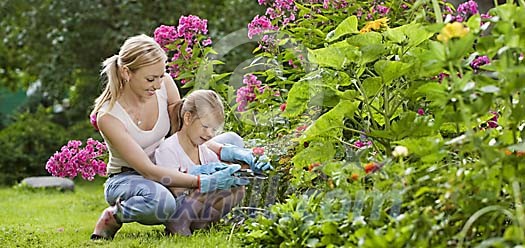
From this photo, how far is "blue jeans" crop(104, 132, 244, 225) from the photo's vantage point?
3.36 meters

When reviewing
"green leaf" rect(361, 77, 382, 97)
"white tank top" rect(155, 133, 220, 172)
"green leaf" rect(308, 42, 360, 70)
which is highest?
"green leaf" rect(308, 42, 360, 70)

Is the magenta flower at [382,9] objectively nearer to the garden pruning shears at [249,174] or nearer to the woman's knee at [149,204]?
the garden pruning shears at [249,174]

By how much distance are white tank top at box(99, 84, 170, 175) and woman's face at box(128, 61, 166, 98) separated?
119 millimetres

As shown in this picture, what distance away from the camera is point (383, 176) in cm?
229

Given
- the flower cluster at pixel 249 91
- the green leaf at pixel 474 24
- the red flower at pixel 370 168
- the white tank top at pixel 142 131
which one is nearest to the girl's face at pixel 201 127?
the white tank top at pixel 142 131

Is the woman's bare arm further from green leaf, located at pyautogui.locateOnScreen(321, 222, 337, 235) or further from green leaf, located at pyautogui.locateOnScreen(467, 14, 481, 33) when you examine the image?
green leaf, located at pyautogui.locateOnScreen(467, 14, 481, 33)

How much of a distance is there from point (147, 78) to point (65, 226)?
4.09 ft

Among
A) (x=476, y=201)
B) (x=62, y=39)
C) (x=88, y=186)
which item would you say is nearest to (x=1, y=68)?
(x=62, y=39)

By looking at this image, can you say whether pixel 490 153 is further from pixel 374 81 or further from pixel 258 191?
pixel 258 191

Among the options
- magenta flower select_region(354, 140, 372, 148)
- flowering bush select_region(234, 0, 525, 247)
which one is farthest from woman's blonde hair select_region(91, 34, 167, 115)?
magenta flower select_region(354, 140, 372, 148)

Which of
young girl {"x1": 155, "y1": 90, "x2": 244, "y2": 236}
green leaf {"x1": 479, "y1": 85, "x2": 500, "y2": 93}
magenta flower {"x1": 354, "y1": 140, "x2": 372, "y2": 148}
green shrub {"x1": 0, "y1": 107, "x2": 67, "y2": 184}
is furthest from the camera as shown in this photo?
green shrub {"x1": 0, "y1": 107, "x2": 67, "y2": 184}

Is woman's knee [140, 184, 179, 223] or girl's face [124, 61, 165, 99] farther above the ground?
girl's face [124, 61, 165, 99]

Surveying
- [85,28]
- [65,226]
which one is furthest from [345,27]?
[85,28]

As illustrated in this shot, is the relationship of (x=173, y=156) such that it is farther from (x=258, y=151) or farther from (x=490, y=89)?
(x=490, y=89)
